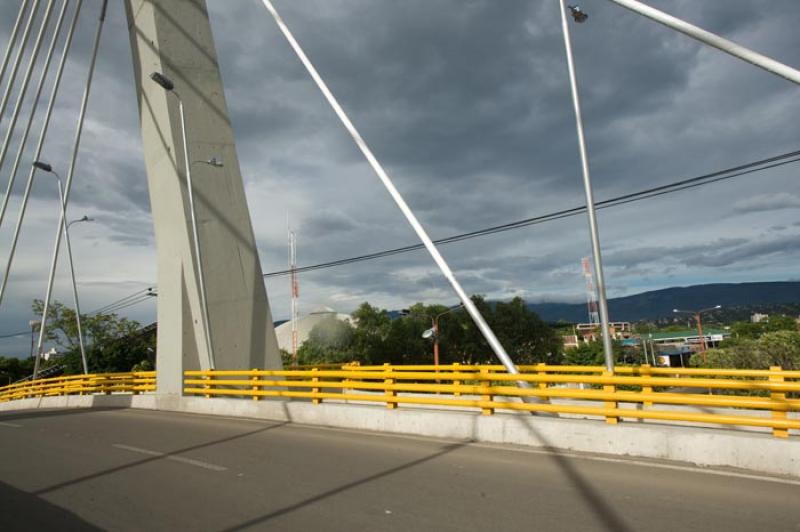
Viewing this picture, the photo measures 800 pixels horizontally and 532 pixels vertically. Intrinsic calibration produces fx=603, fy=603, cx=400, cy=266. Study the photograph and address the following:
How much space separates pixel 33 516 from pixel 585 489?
5350mm

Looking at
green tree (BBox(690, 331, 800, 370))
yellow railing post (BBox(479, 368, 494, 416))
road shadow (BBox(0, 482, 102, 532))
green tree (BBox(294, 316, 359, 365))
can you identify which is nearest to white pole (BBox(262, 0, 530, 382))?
yellow railing post (BBox(479, 368, 494, 416))

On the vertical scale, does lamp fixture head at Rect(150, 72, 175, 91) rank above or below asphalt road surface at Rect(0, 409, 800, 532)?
above

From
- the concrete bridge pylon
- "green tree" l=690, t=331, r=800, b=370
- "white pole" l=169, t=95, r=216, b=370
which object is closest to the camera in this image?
"white pole" l=169, t=95, r=216, b=370

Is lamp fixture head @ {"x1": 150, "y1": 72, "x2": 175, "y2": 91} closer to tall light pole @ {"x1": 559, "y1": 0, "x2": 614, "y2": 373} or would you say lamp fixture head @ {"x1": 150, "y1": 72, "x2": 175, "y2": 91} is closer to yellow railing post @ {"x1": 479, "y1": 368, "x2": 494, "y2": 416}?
tall light pole @ {"x1": 559, "y1": 0, "x2": 614, "y2": 373}

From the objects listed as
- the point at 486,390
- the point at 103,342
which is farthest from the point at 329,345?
the point at 486,390

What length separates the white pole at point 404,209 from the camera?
10523 mm

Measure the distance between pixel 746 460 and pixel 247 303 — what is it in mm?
15699

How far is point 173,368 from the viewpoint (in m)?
19.0

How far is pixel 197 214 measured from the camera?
63.2 feet

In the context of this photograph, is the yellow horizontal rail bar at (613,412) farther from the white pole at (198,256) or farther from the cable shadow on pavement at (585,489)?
the white pole at (198,256)

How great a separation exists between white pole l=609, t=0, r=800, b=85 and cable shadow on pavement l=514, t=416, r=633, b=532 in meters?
4.93

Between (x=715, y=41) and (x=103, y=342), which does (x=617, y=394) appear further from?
(x=103, y=342)

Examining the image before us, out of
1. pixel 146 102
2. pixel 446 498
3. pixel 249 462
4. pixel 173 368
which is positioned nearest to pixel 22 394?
pixel 173 368

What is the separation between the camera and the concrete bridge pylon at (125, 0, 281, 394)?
19.1m
